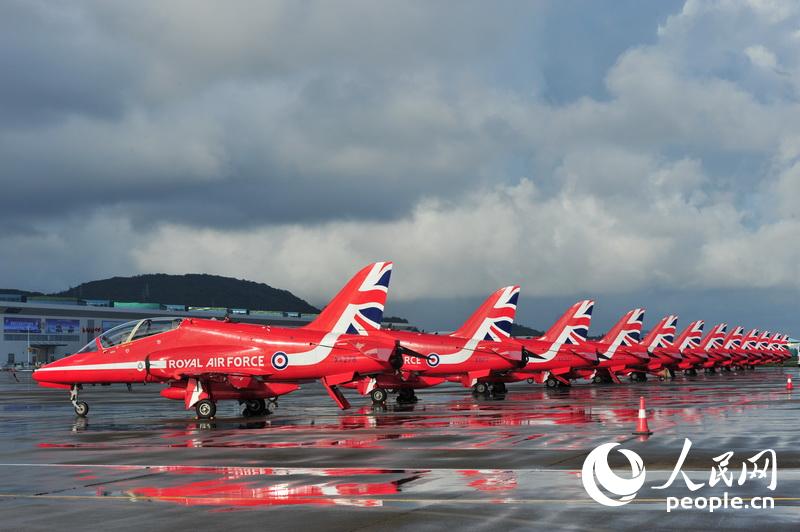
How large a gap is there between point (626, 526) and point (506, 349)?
32170 mm

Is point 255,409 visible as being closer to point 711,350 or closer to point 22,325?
point 711,350

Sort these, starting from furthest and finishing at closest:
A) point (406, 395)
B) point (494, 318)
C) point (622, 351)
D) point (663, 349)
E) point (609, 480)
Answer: point (663, 349) < point (622, 351) < point (494, 318) < point (406, 395) < point (609, 480)

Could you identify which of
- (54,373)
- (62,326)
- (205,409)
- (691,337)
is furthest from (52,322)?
(205,409)

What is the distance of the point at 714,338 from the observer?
355ft

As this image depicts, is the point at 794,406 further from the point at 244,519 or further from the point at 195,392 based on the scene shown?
the point at 244,519

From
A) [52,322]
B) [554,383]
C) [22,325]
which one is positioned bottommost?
[554,383]

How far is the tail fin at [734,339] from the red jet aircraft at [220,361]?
95220mm

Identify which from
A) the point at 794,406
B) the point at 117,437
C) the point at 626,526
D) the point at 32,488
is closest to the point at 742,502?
the point at 626,526

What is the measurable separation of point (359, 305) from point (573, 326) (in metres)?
26.7

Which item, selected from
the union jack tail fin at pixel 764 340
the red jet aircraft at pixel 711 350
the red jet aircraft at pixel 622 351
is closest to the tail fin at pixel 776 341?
the union jack tail fin at pixel 764 340

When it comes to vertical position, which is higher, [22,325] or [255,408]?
[22,325]

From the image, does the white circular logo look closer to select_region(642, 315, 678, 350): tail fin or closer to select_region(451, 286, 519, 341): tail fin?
select_region(451, 286, 519, 341): tail fin

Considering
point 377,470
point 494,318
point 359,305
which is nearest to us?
point 377,470

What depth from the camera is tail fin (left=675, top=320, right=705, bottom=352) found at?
92.3 metres
